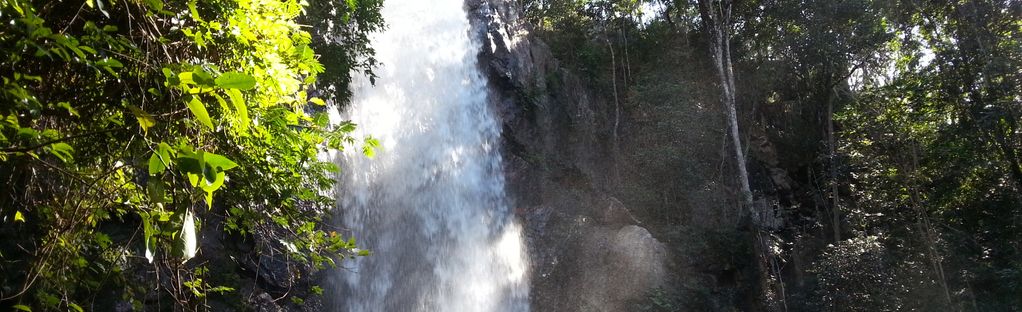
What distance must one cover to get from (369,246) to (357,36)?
4.77 meters

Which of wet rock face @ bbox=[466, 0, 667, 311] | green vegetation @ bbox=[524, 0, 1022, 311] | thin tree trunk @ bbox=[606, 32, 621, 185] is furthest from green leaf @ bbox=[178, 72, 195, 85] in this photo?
thin tree trunk @ bbox=[606, 32, 621, 185]

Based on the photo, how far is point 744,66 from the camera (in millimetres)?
21109

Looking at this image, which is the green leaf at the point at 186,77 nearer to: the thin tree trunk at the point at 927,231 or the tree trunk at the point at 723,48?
the thin tree trunk at the point at 927,231

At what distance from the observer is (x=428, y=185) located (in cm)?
1518

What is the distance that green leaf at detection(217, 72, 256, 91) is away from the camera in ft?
4.32

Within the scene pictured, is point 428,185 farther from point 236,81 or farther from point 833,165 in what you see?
point 236,81

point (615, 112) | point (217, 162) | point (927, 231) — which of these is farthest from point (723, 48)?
point (217, 162)

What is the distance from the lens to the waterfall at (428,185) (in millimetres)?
13289

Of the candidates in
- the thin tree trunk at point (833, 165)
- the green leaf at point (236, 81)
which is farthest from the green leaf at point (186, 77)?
the thin tree trunk at point (833, 165)

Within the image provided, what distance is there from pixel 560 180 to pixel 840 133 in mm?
7980

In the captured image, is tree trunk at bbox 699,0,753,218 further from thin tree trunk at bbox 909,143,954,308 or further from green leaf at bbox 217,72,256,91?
green leaf at bbox 217,72,256,91

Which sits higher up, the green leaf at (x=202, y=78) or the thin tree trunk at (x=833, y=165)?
the thin tree trunk at (x=833, y=165)

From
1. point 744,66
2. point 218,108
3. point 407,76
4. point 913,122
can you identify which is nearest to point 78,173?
point 218,108

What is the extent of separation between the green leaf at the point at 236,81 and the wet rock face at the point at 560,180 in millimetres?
14362
